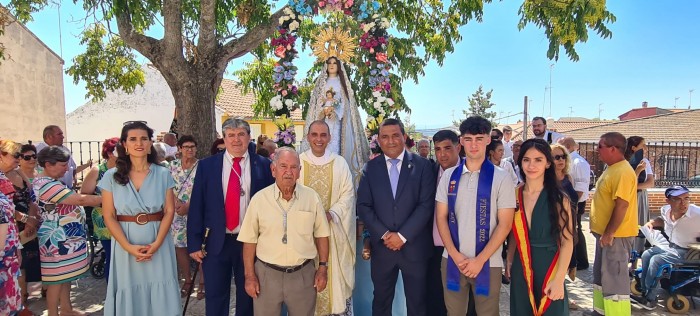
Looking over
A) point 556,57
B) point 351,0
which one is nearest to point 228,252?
point 351,0

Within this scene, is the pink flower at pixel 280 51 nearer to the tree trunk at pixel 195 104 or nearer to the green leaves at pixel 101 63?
the tree trunk at pixel 195 104

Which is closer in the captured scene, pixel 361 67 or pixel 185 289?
pixel 185 289

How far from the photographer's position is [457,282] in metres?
3.23

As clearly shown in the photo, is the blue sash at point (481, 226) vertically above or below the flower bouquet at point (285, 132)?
below

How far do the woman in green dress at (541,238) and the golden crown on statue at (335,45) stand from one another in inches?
91.6

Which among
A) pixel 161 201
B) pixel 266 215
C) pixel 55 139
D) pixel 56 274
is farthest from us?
pixel 55 139

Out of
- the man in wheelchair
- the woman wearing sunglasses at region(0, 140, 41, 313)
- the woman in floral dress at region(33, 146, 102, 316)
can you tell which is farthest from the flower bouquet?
the man in wheelchair

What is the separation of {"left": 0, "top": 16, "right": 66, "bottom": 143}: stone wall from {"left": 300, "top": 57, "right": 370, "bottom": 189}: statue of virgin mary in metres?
16.8

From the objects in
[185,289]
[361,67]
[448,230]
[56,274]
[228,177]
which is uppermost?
[361,67]

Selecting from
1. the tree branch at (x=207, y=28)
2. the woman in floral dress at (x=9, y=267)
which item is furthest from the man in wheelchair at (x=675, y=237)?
the tree branch at (x=207, y=28)

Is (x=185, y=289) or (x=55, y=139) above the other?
(x=55, y=139)

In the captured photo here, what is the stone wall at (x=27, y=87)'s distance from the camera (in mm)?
16531

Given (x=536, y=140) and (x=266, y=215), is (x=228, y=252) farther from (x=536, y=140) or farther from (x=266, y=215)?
(x=536, y=140)

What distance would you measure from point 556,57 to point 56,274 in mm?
6818
